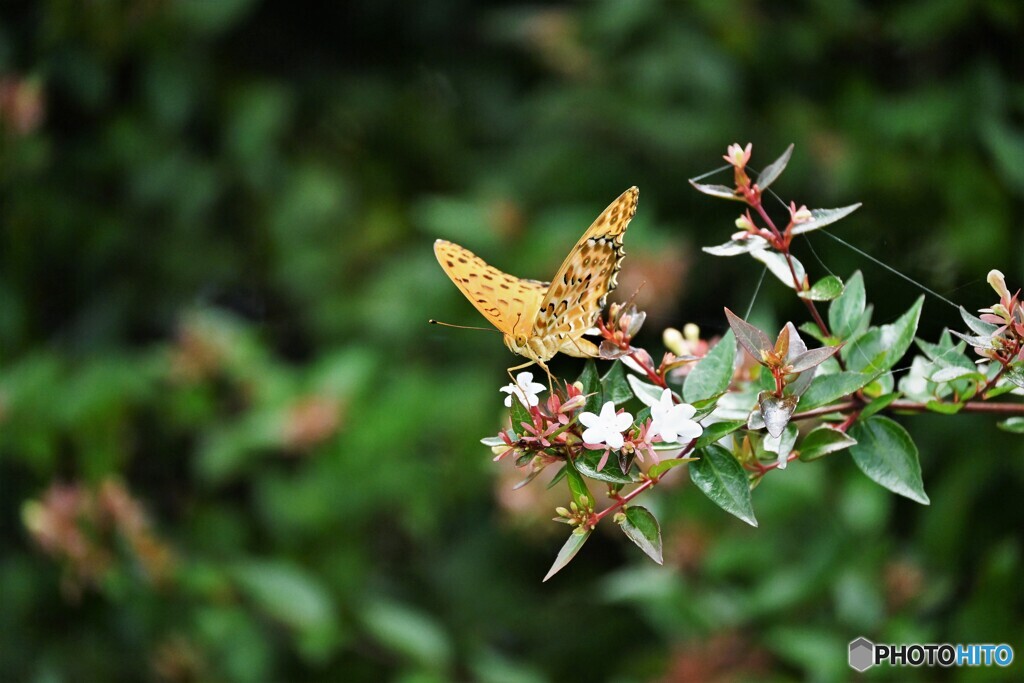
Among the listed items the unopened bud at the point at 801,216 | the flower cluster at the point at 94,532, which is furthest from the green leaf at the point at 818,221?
the flower cluster at the point at 94,532

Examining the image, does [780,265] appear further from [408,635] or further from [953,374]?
[408,635]

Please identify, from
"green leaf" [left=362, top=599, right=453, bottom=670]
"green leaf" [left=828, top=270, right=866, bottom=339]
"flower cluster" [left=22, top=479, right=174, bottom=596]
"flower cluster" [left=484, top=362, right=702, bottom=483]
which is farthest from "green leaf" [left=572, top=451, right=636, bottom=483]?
"flower cluster" [left=22, top=479, right=174, bottom=596]

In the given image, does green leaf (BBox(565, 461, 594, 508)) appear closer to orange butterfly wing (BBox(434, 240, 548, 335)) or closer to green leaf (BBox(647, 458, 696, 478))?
green leaf (BBox(647, 458, 696, 478))

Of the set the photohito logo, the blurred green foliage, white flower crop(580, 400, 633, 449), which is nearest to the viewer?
white flower crop(580, 400, 633, 449)

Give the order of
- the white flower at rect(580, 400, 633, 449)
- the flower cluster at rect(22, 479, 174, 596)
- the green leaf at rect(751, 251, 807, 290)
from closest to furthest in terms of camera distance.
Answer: the white flower at rect(580, 400, 633, 449), the green leaf at rect(751, 251, 807, 290), the flower cluster at rect(22, 479, 174, 596)

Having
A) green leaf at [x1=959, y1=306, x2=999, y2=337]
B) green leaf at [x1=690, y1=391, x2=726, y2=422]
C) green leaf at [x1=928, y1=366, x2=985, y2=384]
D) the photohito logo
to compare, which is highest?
green leaf at [x1=959, y1=306, x2=999, y2=337]

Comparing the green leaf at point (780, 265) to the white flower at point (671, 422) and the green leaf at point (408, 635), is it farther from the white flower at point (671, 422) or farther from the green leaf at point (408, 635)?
the green leaf at point (408, 635)
